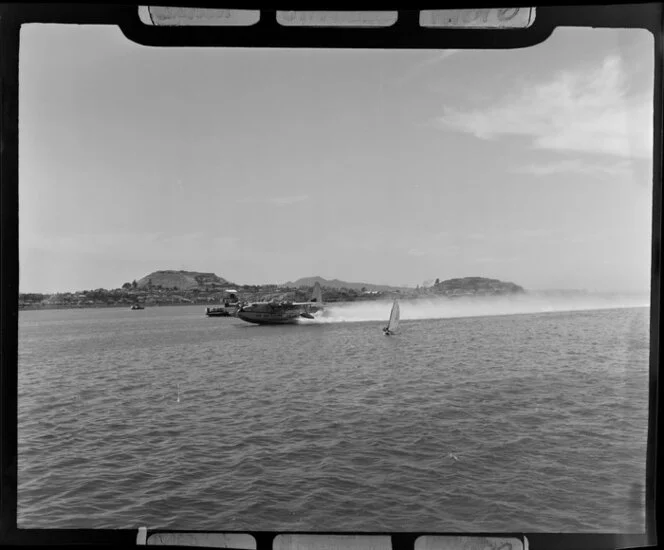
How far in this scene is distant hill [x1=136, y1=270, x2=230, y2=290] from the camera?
886 centimetres

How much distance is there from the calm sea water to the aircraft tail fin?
2.21 ft

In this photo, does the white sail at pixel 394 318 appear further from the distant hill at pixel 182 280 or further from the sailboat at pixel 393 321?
the distant hill at pixel 182 280

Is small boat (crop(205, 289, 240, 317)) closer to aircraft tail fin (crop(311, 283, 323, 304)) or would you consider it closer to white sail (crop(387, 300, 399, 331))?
aircraft tail fin (crop(311, 283, 323, 304))

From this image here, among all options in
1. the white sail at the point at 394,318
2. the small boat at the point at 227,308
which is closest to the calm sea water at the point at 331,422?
the small boat at the point at 227,308

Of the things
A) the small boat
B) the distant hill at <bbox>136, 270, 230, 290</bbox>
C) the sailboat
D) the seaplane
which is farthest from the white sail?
the distant hill at <bbox>136, 270, 230, 290</bbox>

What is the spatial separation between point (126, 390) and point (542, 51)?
856 cm

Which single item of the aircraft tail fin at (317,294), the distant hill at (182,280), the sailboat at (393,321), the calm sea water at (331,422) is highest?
the distant hill at (182,280)

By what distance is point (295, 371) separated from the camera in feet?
30.1

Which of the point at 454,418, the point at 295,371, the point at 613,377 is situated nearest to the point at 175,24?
the point at 454,418

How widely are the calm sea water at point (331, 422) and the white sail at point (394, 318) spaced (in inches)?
11.7

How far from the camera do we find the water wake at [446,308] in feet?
32.1

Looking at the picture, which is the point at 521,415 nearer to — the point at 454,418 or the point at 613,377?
the point at 454,418

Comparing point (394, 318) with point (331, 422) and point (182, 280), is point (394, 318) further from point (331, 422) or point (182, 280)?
point (182, 280)

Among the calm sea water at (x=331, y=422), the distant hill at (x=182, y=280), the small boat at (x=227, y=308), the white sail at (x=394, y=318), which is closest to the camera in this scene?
the calm sea water at (x=331, y=422)
